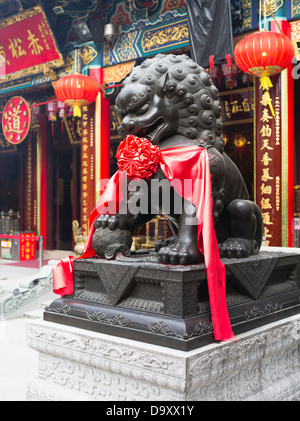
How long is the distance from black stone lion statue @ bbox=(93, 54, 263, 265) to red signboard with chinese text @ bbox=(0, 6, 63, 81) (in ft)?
18.0

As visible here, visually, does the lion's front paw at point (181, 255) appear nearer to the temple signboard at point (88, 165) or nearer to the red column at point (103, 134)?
the red column at point (103, 134)

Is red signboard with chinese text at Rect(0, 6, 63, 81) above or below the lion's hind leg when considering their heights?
above

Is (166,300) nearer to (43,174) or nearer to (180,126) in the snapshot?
(180,126)

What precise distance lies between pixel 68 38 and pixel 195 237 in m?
6.16

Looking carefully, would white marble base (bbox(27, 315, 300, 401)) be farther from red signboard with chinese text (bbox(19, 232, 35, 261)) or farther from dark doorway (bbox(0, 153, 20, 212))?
dark doorway (bbox(0, 153, 20, 212))

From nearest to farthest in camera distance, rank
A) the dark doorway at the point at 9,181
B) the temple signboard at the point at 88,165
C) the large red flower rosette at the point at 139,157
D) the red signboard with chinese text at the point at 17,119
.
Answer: the large red flower rosette at the point at 139,157 → the temple signboard at the point at 88,165 → the red signboard with chinese text at the point at 17,119 → the dark doorway at the point at 9,181

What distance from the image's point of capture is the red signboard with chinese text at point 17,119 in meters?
7.25

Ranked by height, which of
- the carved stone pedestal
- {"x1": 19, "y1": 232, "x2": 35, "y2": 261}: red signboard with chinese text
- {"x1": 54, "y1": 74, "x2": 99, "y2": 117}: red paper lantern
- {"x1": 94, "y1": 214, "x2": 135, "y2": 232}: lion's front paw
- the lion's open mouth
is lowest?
{"x1": 19, "y1": 232, "x2": 35, "y2": 261}: red signboard with chinese text

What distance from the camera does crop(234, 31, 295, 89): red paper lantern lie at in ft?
13.2

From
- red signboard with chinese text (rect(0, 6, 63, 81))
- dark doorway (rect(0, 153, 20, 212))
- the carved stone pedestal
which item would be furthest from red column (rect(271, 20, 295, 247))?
dark doorway (rect(0, 153, 20, 212))

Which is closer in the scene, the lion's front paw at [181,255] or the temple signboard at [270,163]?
the lion's front paw at [181,255]

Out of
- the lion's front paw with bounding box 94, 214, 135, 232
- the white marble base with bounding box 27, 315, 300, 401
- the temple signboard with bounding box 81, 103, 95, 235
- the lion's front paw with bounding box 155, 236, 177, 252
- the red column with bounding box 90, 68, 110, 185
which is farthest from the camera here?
the temple signboard with bounding box 81, 103, 95, 235

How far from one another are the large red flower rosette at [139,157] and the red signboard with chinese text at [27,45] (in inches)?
221

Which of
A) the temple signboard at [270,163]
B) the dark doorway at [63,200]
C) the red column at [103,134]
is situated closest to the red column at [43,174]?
the dark doorway at [63,200]
